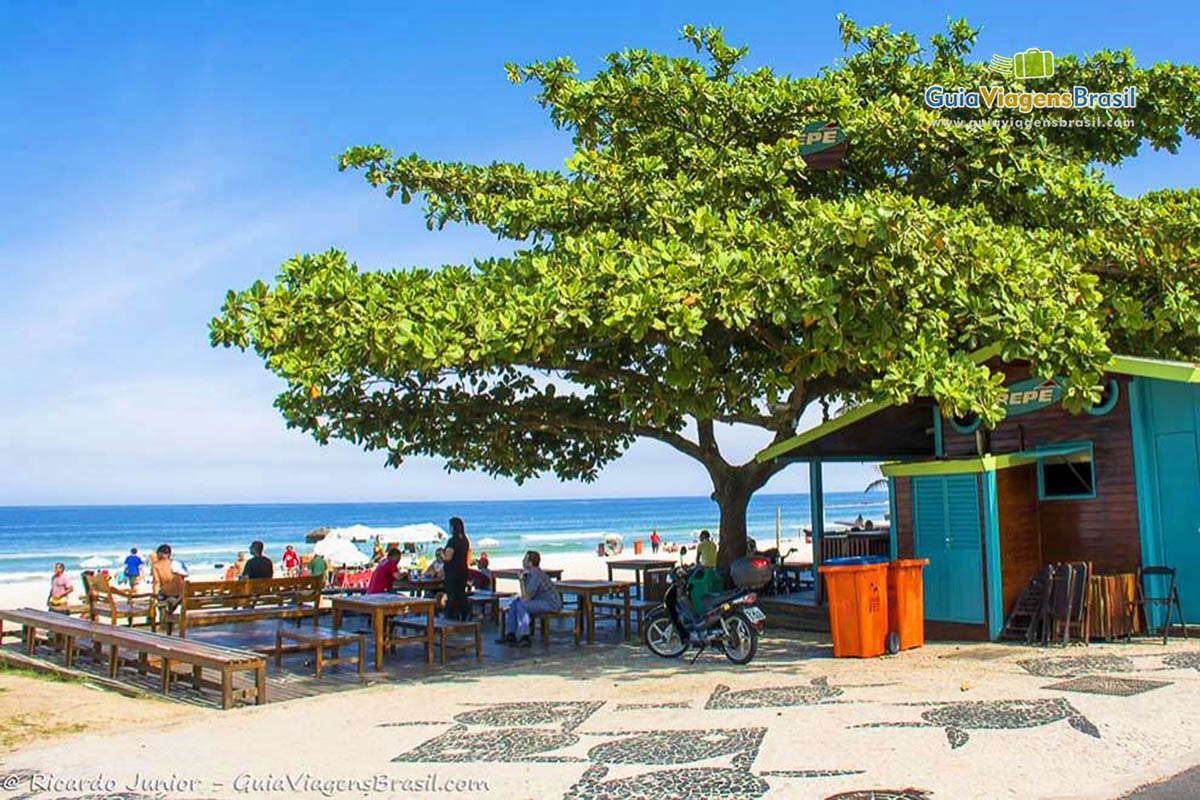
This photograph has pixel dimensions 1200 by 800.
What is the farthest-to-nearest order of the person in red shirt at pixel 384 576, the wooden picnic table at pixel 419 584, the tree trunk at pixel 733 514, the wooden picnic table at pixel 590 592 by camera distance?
the tree trunk at pixel 733 514, the wooden picnic table at pixel 419 584, the person in red shirt at pixel 384 576, the wooden picnic table at pixel 590 592

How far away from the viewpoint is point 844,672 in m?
10.6

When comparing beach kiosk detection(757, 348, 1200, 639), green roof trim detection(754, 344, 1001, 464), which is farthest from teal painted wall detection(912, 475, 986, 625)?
green roof trim detection(754, 344, 1001, 464)

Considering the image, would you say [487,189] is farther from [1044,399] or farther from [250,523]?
[250,523]

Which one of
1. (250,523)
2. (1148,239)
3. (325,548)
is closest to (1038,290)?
(1148,239)

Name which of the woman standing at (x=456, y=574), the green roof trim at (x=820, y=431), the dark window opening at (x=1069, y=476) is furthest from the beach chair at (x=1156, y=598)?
the woman standing at (x=456, y=574)

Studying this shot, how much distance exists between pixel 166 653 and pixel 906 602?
7.91 meters

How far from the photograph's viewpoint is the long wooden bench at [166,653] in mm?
10016

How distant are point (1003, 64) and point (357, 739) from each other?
40.6ft

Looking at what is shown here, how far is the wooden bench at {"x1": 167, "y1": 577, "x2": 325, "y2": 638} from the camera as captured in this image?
12.0m

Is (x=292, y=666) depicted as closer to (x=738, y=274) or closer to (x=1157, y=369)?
(x=738, y=274)

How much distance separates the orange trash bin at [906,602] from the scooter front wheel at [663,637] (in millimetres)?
2401

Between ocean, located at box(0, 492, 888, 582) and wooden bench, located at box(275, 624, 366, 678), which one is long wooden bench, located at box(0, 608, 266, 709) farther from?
ocean, located at box(0, 492, 888, 582)

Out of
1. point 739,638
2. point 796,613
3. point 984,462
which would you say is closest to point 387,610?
point 739,638

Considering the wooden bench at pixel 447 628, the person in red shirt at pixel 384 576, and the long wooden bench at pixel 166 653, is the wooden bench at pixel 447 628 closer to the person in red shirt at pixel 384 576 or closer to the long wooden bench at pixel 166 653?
the long wooden bench at pixel 166 653
